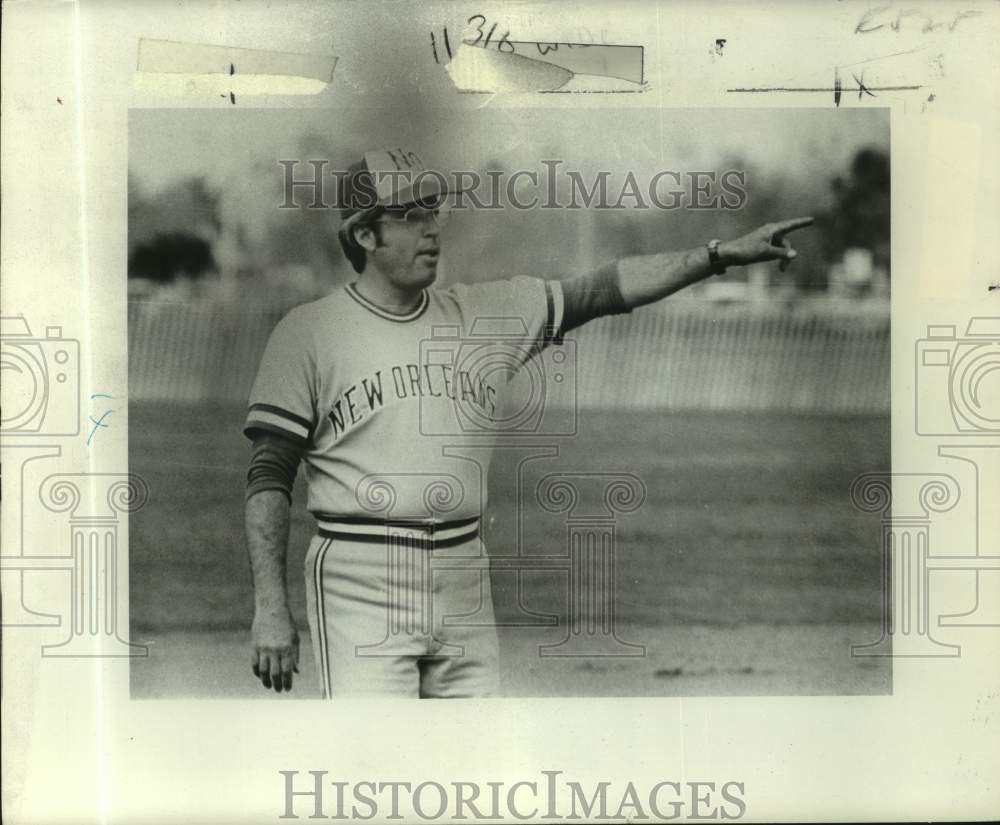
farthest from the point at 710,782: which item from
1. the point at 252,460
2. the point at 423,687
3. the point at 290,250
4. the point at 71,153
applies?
the point at 71,153

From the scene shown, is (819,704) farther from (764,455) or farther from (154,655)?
(154,655)

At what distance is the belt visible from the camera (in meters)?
3.89

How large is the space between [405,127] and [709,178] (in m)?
0.90

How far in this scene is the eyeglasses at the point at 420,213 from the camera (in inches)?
153

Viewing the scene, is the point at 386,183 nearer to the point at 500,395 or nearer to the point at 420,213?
the point at 420,213

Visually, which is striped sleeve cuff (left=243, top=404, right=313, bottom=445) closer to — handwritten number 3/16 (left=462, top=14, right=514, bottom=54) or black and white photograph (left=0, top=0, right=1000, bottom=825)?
black and white photograph (left=0, top=0, right=1000, bottom=825)

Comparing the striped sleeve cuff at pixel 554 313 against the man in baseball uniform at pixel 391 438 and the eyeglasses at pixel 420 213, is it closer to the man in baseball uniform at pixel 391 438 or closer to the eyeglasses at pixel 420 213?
the man in baseball uniform at pixel 391 438

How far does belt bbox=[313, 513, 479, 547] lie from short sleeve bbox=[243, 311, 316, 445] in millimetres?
268

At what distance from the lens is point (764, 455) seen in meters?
3.94

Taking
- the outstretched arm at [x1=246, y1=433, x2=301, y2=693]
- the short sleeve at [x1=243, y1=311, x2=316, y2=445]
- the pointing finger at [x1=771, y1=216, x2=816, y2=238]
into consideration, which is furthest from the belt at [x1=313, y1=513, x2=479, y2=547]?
the pointing finger at [x1=771, y1=216, x2=816, y2=238]

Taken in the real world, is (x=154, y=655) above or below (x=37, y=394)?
below

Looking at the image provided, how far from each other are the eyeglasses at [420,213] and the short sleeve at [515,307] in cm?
20

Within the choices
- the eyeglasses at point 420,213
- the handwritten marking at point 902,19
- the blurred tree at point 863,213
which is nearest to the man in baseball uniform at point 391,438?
the eyeglasses at point 420,213

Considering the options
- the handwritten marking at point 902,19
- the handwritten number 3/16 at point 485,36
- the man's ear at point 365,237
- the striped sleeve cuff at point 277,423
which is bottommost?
the striped sleeve cuff at point 277,423
